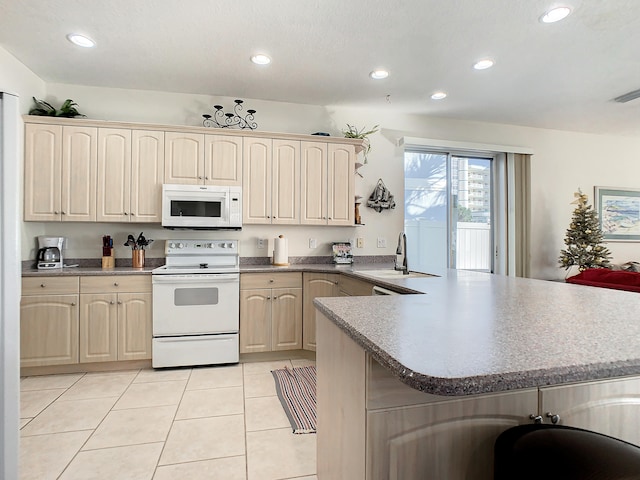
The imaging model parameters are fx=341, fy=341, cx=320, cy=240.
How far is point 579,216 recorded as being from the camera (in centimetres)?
438

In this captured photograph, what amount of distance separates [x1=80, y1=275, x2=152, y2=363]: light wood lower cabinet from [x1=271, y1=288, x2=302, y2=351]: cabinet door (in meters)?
1.11

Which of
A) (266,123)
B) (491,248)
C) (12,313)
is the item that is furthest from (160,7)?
(491,248)

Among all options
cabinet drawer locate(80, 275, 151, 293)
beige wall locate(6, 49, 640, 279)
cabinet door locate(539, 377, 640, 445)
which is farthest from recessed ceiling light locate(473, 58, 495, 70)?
cabinet drawer locate(80, 275, 151, 293)

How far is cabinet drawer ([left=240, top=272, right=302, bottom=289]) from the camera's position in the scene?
324 centimetres

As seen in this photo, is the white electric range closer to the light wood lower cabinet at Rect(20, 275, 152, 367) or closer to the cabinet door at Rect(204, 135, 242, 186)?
the light wood lower cabinet at Rect(20, 275, 152, 367)

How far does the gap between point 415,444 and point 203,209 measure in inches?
115

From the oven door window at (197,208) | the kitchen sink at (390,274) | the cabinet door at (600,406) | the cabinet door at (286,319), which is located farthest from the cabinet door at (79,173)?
the cabinet door at (600,406)

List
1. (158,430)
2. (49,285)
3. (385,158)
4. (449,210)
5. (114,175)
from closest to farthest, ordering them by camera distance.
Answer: (158,430) → (49,285) → (114,175) → (385,158) → (449,210)

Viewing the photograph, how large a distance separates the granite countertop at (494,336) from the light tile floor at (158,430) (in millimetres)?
1087

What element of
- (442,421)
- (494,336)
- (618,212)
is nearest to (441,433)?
(442,421)

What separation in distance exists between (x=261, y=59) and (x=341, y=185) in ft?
4.76

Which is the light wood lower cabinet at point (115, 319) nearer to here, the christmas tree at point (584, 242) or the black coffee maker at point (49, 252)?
the black coffee maker at point (49, 252)

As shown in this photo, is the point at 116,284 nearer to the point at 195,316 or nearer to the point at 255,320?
the point at 195,316

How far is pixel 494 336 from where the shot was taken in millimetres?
905
